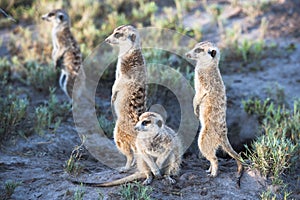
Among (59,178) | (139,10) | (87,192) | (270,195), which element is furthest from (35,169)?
(139,10)

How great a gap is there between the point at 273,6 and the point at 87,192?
7.22 m

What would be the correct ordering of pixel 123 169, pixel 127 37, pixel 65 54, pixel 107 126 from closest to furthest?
pixel 123 169
pixel 127 37
pixel 107 126
pixel 65 54

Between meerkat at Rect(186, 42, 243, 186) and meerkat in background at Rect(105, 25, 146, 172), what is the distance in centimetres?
64

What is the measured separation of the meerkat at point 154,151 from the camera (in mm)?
5090

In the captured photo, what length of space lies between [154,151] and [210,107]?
79 cm

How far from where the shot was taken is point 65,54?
26.9 ft

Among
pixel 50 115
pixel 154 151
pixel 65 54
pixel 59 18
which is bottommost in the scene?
pixel 154 151

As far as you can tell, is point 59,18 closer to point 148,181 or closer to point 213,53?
point 213,53

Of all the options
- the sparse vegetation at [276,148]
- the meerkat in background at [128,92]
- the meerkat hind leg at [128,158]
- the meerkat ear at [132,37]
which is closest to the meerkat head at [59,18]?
the meerkat in background at [128,92]

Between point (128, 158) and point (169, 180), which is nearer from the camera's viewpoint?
point (169, 180)

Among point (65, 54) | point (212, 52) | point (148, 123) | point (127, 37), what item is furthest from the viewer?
point (65, 54)

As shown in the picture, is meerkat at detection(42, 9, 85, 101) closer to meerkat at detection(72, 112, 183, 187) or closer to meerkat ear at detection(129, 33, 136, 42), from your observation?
meerkat ear at detection(129, 33, 136, 42)

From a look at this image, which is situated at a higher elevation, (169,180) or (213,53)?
(213,53)

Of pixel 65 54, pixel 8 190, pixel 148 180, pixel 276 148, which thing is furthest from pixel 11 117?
pixel 276 148
